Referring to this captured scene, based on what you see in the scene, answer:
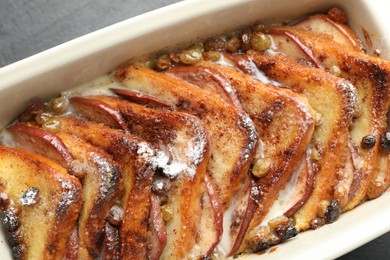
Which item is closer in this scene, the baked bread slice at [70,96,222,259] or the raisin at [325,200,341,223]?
the baked bread slice at [70,96,222,259]

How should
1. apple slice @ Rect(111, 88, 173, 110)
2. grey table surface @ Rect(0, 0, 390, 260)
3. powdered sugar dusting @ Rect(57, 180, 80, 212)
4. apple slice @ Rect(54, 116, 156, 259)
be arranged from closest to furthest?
powdered sugar dusting @ Rect(57, 180, 80, 212) → apple slice @ Rect(54, 116, 156, 259) → apple slice @ Rect(111, 88, 173, 110) → grey table surface @ Rect(0, 0, 390, 260)

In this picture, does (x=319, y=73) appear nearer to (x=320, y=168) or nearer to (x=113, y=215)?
(x=320, y=168)

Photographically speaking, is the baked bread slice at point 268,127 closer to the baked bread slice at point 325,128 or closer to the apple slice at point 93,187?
the baked bread slice at point 325,128

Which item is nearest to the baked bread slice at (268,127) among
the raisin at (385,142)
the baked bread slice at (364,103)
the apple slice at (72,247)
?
the baked bread slice at (364,103)

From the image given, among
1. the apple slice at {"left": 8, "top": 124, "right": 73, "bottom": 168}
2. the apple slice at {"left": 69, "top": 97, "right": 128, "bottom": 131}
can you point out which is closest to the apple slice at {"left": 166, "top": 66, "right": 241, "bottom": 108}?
the apple slice at {"left": 69, "top": 97, "right": 128, "bottom": 131}

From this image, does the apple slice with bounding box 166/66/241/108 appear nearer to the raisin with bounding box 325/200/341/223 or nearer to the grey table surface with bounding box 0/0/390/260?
the raisin with bounding box 325/200/341/223

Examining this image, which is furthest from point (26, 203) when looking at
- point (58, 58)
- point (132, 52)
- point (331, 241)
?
point (331, 241)
